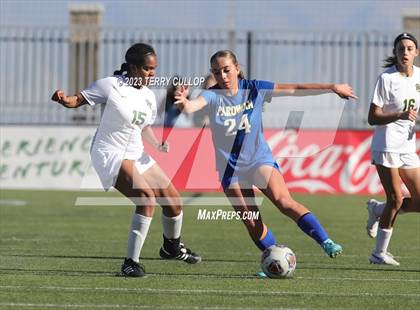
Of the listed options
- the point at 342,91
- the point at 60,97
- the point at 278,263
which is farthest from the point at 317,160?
the point at 60,97

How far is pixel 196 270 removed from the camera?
1130 centimetres

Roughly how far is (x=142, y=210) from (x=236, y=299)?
1959mm

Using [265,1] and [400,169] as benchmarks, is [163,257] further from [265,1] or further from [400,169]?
[265,1]

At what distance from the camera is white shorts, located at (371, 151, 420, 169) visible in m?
12.1

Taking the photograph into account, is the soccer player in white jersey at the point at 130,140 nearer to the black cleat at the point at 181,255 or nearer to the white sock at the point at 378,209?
the black cleat at the point at 181,255

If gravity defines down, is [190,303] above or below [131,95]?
below

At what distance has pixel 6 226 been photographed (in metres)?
16.6

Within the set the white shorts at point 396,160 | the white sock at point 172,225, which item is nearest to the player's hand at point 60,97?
the white sock at point 172,225

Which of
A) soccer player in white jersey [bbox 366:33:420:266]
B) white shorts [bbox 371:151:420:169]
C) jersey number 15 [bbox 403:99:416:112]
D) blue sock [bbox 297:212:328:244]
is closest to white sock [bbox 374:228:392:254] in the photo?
soccer player in white jersey [bbox 366:33:420:266]

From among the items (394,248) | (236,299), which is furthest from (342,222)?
(236,299)

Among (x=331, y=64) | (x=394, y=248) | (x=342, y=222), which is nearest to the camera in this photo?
(x=394, y=248)

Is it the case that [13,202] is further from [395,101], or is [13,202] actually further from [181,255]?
[395,101]

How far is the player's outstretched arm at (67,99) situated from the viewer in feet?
34.6

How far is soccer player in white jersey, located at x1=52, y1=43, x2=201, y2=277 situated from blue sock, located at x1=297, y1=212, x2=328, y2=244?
1374 mm
